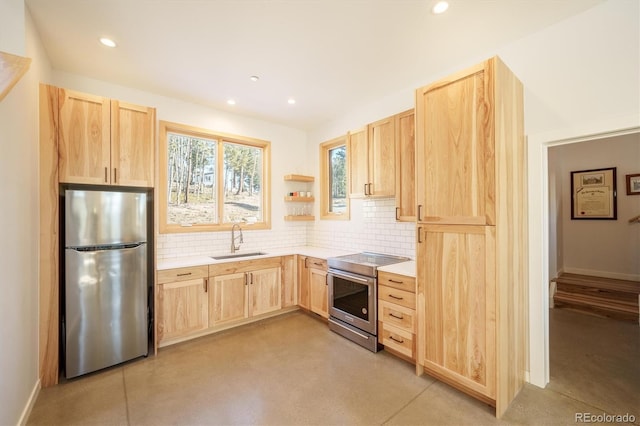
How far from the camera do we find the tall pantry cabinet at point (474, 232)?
6.32ft

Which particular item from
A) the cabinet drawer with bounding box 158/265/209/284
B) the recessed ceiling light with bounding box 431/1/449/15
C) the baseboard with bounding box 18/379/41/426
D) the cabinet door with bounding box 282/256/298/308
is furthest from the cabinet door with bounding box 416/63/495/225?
the baseboard with bounding box 18/379/41/426

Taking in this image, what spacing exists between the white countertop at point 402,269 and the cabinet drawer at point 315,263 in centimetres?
93

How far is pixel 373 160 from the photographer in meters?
3.35

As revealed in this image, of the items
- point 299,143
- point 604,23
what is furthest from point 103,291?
point 604,23

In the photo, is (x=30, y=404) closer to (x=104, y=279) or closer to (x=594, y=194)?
(x=104, y=279)

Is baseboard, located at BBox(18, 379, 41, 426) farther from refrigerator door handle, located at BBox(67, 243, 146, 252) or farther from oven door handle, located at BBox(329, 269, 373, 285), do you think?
oven door handle, located at BBox(329, 269, 373, 285)

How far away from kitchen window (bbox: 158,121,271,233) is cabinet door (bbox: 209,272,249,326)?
2.86 ft

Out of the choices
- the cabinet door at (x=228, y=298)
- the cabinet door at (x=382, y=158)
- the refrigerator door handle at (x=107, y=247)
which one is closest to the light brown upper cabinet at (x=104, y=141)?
the refrigerator door handle at (x=107, y=247)

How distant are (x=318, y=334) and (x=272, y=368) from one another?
85 centimetres

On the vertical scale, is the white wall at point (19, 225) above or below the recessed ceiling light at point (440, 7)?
below

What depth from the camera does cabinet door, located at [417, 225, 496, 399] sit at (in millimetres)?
1958

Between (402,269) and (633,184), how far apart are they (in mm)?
4765

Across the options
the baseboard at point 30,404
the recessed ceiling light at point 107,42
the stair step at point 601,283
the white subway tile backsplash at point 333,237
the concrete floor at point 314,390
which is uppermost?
the recessed ceiling light at point 107,42

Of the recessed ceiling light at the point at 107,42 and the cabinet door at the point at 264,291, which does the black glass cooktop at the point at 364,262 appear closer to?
the cabinet door at the point at 264,291
